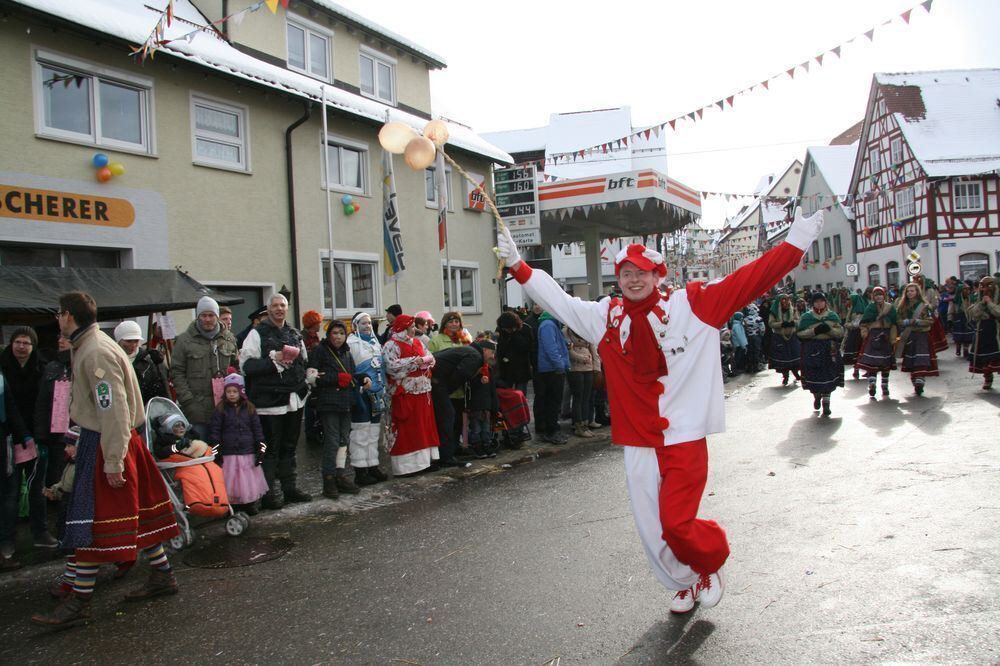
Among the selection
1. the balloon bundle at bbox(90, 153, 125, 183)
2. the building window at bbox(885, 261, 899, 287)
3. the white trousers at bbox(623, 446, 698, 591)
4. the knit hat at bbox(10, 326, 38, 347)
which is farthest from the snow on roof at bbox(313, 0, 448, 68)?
the building window at bbox(885, 261, 899, 287)

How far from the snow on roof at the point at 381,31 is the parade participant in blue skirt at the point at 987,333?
13.2 meters

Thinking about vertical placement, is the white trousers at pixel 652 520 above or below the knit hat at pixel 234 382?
below

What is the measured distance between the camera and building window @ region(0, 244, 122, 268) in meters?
9.67

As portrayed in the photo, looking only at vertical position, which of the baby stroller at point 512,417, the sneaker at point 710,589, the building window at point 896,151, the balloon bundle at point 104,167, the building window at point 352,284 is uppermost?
the building window at point 896,151

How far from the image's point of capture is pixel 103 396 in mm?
4406

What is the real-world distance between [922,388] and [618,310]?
9.97 meters

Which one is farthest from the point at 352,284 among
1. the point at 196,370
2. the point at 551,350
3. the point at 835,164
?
the point at 835,164

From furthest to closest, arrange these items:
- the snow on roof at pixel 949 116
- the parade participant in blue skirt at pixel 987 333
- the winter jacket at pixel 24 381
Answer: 1. the snow on roof at pixel 949 116
2. the parade participant in blue skirt at pixel 987 333
3. the winter jacket at pixel 24 381

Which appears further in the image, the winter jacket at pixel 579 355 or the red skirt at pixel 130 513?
the winter jacket at pixel 579 355

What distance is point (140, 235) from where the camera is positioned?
11070 millimetres

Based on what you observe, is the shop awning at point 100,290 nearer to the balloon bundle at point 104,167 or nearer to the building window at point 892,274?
the balloon bundle at point 104,167

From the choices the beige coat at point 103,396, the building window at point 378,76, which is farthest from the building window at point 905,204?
the beige coat at point 103,396

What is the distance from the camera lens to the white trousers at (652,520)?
3916 millimetres

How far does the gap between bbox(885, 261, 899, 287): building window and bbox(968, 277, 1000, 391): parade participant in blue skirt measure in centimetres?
2912
